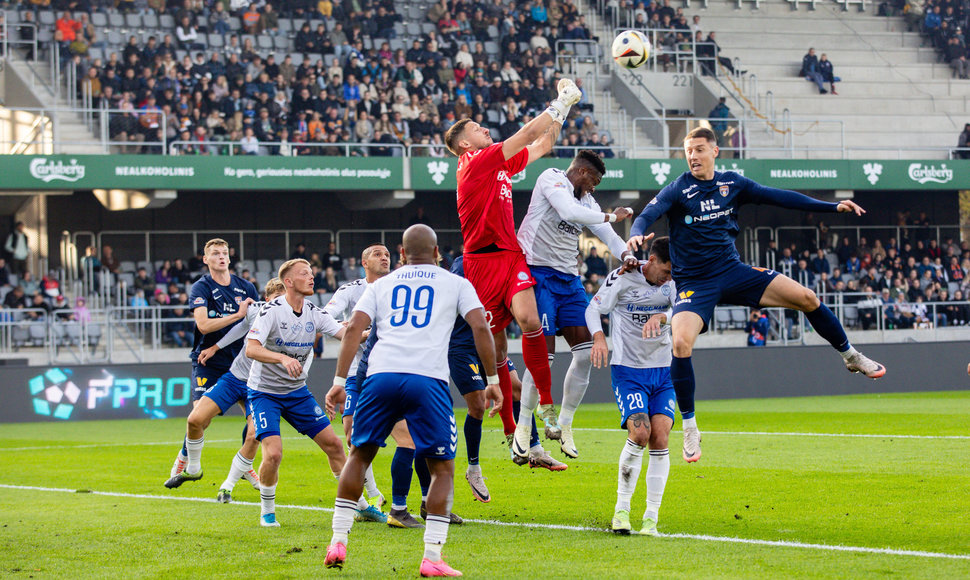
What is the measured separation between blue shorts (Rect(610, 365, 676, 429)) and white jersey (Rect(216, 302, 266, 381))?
3383mm

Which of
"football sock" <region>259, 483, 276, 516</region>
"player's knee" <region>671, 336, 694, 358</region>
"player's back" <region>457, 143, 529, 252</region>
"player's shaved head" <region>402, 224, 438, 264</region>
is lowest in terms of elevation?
"football sock" <region>259, 483, 276, 516</region>

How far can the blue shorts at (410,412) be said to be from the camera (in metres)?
6.95

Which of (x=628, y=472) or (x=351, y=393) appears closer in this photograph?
(x=628, y=472)

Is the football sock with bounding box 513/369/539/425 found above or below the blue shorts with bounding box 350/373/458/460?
below

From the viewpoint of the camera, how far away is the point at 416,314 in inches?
277

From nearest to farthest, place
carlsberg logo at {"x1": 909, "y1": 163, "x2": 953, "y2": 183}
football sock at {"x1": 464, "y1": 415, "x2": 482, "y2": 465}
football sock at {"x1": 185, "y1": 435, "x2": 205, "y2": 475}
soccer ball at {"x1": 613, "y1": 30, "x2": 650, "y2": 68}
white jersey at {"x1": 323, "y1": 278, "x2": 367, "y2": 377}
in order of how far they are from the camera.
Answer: football sock at {"x1": 464, "y1": 415, "x2": 482, "y2": 465}
white jersey at {"x1": 323, "y1": 278, "x2": 367, "y2": 377}
football sock at {"x1": 185, "y1": 435, "x2": 205, "y2": 475}
soccer ball at {"x1": 613, "y1": 30, "x2": 650, "y2": 68}
carlsberg logo at {"x1": 909, "y1": 163, "x2": 953, "y2": 183}

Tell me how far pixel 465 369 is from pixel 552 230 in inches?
60.1

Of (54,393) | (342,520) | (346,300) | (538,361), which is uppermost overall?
(346,300)

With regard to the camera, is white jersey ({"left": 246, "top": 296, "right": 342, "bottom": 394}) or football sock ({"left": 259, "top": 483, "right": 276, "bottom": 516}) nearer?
football sock ({"left": 259, "top": 483, "right": 276, "bottom": 516})

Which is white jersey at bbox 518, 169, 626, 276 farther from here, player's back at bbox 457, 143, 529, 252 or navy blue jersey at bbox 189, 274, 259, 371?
navy blue jersey at bbox 189, 274, 259, 371

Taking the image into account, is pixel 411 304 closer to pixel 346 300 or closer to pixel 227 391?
pixel 346 300

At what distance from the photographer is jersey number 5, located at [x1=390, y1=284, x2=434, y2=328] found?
7.02 meters

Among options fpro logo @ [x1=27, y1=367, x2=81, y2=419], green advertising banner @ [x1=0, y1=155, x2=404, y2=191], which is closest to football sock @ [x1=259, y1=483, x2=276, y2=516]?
fpro logo @ [x1=27, y1=367, x2=81, y2=419]

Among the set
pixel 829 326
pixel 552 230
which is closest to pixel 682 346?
pixel 829 326
